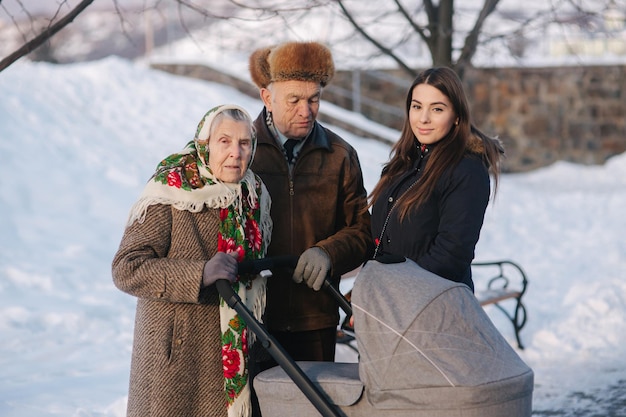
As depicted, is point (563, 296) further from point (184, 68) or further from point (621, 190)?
point (184, 68)

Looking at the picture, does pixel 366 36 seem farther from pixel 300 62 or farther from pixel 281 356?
pixel 281 356

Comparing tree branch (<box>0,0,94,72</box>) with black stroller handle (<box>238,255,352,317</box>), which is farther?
tree branch (<box>0,0,94,72</box>)

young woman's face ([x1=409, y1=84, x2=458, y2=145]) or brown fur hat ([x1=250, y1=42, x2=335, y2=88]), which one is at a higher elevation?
brown fur hat ([x1=250, y1=42, x2=335, y2=88])

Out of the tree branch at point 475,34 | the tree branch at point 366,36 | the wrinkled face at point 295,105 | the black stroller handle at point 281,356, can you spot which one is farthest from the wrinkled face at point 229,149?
the tree branch at point 475,34

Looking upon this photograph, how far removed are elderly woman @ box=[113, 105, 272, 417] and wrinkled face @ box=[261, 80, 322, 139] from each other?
1.86 ft

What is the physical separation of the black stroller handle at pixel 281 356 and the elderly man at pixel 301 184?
30.6 inches

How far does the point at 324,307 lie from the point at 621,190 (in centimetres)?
1224

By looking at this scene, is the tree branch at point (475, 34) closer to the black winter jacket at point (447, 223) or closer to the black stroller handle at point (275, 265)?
the black winter jacket at point (447, 223)

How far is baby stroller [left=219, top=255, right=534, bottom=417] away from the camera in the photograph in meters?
2.95

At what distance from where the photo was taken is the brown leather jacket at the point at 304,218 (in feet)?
13.6

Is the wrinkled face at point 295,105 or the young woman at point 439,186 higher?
the wrinkled face at point 295,105

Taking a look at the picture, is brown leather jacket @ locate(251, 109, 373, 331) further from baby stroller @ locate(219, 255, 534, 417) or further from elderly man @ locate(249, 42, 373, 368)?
baby stroller @ locate(219, 255, 534, 417)

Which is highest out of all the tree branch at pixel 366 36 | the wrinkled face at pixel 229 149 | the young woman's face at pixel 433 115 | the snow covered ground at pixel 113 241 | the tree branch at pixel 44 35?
the tree branch at pixel 366 36

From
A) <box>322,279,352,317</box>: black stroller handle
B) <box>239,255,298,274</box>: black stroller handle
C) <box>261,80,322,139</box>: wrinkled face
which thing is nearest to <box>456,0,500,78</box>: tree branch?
<box>261,80,322,139</box>: wrinkled face
